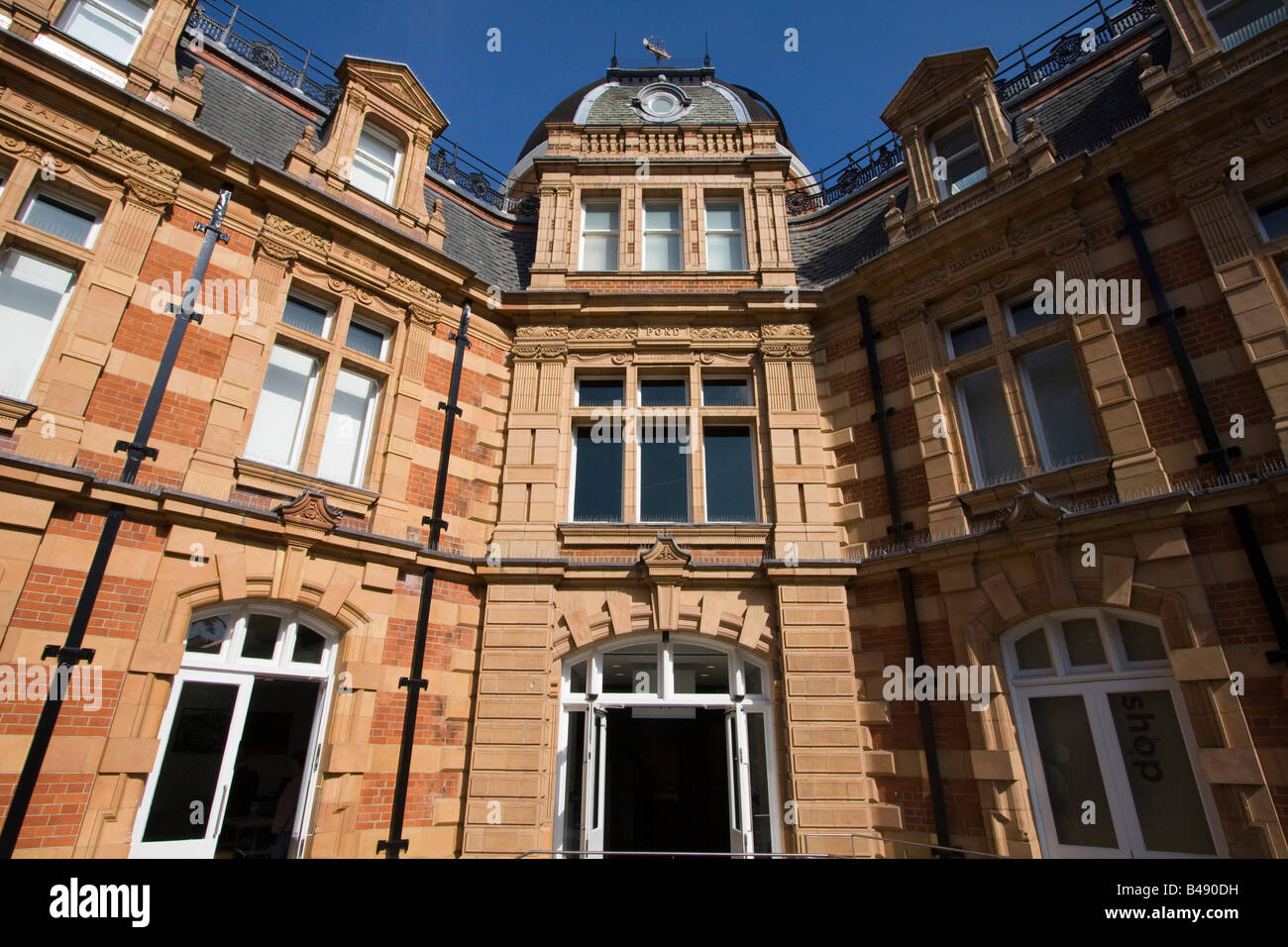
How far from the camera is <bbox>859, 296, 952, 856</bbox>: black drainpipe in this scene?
7.36 m

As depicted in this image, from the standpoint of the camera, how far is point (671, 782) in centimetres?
1273

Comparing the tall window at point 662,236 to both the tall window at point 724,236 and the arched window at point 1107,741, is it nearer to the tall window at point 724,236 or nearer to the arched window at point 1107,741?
the tall window at point 724,236

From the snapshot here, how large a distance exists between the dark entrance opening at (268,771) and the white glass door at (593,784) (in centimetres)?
338

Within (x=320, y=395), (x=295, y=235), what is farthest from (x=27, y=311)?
(x=295, y=235)

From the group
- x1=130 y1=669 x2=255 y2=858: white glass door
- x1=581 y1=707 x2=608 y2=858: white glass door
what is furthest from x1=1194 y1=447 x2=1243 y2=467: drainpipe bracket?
x1=130 y1=669 x2=255 y2=858: white glass door

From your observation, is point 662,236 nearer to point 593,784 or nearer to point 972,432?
point 972,432

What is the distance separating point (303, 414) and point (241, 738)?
164 inches

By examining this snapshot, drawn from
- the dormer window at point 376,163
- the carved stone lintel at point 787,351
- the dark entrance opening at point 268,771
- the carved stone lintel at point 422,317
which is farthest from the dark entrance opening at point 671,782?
the dormer window at point 376,163

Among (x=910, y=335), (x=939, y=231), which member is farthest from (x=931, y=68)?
(x=910, y=335)

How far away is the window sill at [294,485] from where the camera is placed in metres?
7.62
